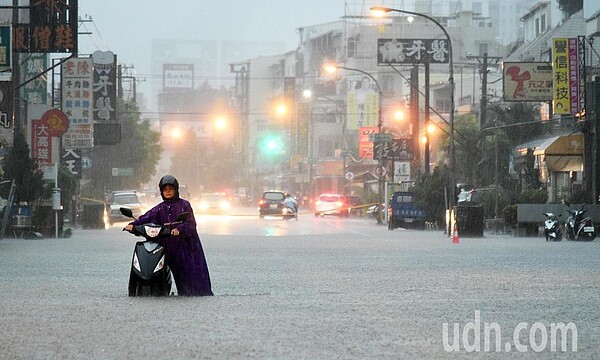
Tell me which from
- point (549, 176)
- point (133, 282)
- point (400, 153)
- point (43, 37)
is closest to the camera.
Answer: point (133, 282)

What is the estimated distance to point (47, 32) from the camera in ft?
151

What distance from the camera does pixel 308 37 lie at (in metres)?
163

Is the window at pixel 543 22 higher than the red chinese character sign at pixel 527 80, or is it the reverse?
the window at pixel 543 22

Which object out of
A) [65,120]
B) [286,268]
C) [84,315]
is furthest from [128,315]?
[65,120]

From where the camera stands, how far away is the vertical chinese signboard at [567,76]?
5462 centimetres

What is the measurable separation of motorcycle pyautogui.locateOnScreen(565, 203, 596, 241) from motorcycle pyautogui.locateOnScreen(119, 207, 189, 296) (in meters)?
27.0

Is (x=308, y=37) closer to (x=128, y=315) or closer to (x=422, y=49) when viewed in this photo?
(x=422, y=49)

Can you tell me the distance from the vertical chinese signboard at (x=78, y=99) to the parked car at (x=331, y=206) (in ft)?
86.1

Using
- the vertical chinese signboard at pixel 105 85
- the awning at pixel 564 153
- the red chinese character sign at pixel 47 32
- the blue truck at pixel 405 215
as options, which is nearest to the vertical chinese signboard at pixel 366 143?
the vertical chinese signboard at pixel 105 85

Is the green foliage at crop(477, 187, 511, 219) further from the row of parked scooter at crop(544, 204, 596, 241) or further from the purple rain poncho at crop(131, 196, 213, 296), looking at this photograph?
the purple rain poncho at crop(131, 196, 213, 296)

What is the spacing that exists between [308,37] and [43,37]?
118 metres

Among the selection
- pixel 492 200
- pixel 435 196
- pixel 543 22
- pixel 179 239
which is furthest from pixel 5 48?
pixel 543 22

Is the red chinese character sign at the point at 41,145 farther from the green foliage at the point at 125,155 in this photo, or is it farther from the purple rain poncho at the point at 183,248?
the purple rain poncho at the point at 183,248

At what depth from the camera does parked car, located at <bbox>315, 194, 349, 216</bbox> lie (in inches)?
3434
